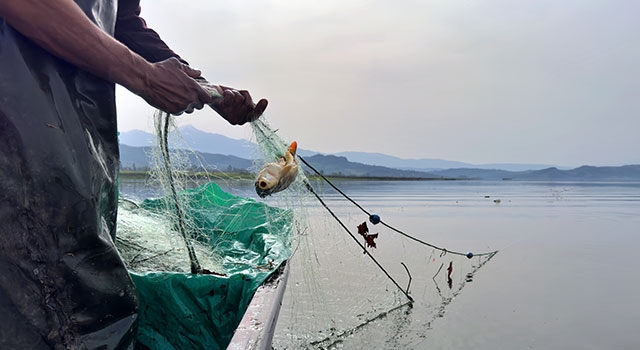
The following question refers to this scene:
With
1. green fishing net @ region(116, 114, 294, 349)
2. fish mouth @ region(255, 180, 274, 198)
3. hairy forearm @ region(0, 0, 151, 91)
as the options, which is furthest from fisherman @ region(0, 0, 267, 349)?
green fishing net @ region(116, 114, 294, 349)

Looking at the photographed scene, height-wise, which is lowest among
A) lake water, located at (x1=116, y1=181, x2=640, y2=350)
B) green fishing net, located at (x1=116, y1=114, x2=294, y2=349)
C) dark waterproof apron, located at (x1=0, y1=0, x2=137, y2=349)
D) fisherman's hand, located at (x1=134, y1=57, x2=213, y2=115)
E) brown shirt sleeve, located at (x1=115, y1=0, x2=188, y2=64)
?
lake water, located at (x1=116, y1=181, x2=640, y2=350)

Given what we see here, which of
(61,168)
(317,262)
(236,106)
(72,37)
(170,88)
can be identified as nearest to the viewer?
→ (72,37)

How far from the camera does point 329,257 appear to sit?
9383 millimetres

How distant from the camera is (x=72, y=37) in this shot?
1.39 metres

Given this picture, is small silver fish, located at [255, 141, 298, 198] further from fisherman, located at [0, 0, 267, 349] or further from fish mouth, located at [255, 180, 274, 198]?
fisherman, located at [0, 0, 267, 349]

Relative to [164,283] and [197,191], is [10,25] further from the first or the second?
[197,191]

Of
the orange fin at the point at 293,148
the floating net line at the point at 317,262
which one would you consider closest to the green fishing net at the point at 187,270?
the floating net line at the point at 317,262

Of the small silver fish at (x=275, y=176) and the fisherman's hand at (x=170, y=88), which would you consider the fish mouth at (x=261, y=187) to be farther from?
the fisherman's hand at (x=170, y=88)

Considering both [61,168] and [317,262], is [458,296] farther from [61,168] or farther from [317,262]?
[61,168]

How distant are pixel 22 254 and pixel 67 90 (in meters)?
0.59

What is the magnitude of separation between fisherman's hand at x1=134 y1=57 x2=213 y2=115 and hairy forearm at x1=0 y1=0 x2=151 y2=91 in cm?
8

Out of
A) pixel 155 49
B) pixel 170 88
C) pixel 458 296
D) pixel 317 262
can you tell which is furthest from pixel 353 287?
pixel 170 88

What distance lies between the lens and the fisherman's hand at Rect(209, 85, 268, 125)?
7.79 ft

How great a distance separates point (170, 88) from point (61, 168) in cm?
52
